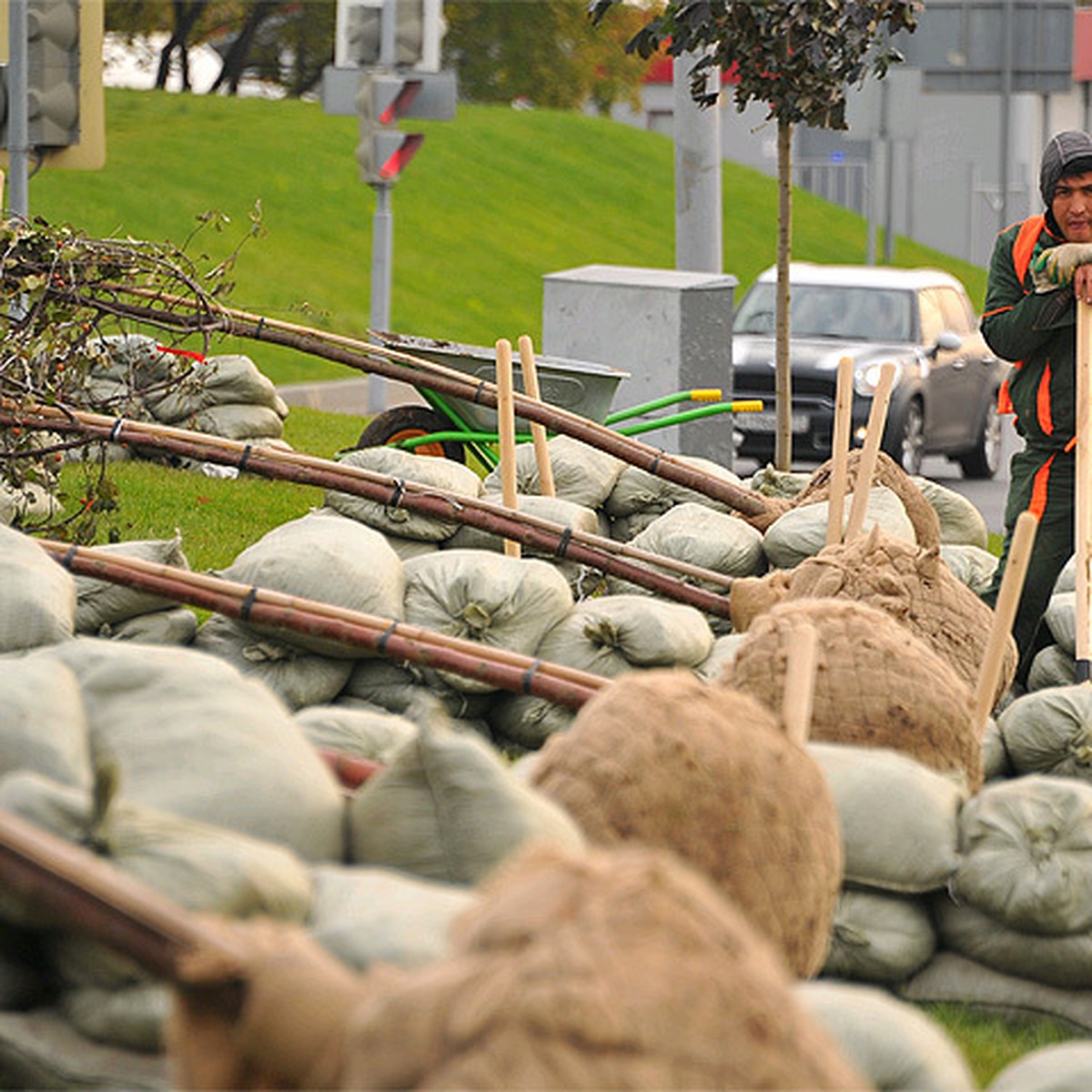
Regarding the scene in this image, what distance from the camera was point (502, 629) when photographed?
625cm

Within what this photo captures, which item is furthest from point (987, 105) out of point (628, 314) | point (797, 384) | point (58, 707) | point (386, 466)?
point (58, 707)

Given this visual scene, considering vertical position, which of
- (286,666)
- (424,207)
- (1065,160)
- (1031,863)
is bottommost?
(1031,863)

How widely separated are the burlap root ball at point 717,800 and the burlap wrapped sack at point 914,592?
2.17m

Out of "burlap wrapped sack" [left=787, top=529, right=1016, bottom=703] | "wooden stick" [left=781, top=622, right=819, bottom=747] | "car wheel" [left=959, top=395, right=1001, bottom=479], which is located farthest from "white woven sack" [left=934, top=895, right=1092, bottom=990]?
"car wheel" [left=959, top=395, right=1001, bottom=479]

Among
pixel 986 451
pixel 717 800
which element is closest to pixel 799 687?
pixel 717 800

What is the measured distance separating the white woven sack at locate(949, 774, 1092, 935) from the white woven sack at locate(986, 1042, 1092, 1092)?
1.12m

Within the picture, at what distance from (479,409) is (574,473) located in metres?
2.08

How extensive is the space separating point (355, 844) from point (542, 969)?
1.10 metres

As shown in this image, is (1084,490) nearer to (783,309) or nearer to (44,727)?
(44,727)

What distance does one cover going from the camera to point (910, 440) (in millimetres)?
17031

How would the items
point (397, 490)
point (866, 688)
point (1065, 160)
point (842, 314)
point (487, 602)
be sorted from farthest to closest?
point (842, 314) < point (397, 490) < point (1065, 160) < point (487, 602) < point (866, 688)

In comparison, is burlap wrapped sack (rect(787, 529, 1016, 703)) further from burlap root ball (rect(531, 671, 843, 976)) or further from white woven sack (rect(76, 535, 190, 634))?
burlap root ball (rect(531, 671, 843, 976))

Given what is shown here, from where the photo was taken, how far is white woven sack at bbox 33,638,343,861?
11.4 ft

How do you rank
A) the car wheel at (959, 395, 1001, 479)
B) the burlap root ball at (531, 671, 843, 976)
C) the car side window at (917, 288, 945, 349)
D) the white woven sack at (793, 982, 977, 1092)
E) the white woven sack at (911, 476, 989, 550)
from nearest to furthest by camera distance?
the white woven sack at (793, 982, 977, 1092) < the burlap root ball at (531, 671, 843, 976) < the white woven sack at (911, 476, 989, 550) < the car side window at (917, 288, 945, 349) < the car wheel at (959, 395, 1001, 479)
